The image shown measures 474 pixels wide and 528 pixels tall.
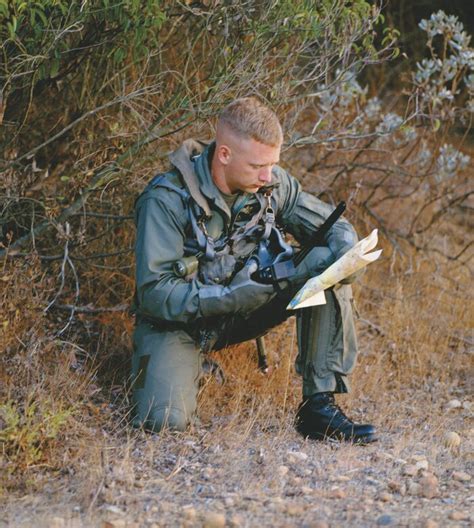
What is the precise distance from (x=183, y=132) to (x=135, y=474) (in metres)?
2.41

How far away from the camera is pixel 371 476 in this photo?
3998mm

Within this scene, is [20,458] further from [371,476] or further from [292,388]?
[292,388]

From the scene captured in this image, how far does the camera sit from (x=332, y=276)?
4.22m

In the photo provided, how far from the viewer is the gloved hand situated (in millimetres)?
4301

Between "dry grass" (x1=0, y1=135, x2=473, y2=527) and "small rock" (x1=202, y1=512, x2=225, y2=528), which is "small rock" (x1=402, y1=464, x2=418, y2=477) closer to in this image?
"dry grass" (x1=0, y1=135, x2=473, y2=527)

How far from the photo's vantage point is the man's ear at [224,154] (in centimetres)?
446

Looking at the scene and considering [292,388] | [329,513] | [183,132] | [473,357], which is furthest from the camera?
[473,357]

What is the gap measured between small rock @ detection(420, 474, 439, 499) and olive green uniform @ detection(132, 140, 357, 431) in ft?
2.75

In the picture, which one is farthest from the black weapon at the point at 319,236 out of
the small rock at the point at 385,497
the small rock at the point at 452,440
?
the small rock at the point at 385,497

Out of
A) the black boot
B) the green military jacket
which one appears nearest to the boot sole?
the black boot

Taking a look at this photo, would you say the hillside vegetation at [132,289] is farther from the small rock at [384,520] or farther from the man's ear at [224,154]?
the man's ear at [224,154]

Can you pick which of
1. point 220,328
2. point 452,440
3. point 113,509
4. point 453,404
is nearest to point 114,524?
point 113,509

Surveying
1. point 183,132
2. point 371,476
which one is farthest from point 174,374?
point 183,132

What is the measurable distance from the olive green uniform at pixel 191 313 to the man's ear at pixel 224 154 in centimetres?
12
